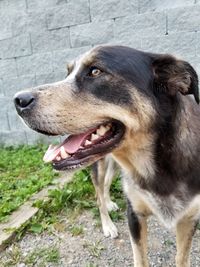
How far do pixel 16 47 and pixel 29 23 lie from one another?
0.48 meters

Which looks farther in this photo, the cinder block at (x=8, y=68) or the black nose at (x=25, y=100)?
the cinder block at (x=8, y=68)

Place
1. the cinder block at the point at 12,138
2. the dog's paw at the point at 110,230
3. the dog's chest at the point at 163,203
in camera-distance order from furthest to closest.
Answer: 1. the cinder block at the point at 12,138
2. the dog's paw at the point at 110,230
3. the dog's chest at the point at 163,203

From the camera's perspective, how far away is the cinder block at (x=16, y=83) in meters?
6.12

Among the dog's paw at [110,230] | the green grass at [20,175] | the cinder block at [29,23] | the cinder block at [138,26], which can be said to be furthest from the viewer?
the cinder block at [29,23]

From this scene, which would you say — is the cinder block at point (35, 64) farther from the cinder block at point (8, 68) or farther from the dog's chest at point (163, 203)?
the dog's chest at point (163, 203)

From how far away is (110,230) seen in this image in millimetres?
3367

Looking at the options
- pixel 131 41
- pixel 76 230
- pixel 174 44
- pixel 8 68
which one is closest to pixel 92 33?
pixel 131 41

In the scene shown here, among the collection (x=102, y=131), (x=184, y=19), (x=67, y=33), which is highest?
(x=184, y=19)

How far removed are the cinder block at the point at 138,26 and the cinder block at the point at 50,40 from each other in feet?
2.91

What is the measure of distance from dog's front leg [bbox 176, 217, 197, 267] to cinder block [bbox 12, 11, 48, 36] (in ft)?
13.7

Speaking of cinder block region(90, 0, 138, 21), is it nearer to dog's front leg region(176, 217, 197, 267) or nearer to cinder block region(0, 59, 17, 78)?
cinder block region(0, 59, 17, 78)

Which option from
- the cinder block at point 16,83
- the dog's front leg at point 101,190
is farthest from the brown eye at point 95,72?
the cinder block at point 16,83

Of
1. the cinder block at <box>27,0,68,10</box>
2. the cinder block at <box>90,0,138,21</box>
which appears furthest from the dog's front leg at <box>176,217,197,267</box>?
the cinder block at <box>27,0,68,10</box>

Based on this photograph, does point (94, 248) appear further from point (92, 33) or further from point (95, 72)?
point (92, 33)
